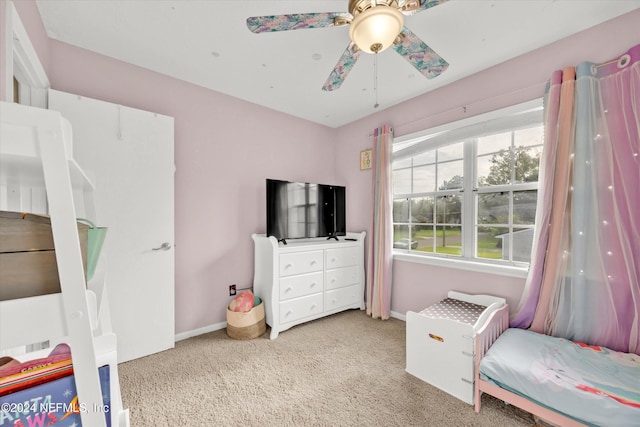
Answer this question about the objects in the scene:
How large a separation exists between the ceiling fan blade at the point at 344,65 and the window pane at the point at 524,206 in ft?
5.71

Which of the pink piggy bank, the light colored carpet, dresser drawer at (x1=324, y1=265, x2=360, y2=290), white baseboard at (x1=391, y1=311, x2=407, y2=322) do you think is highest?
dresser drawer at (x1=324, y1=265, x2=360, y2=290)

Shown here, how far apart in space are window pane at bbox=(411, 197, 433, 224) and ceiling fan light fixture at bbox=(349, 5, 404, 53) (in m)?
1.87

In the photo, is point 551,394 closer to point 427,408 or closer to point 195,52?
point 427,408

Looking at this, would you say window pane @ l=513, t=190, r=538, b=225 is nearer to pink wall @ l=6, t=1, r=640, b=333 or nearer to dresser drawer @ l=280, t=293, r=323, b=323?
pink wall @ l=6, t=1, r=640, b=333

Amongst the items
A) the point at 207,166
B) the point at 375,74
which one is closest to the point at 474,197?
the point at 375,74

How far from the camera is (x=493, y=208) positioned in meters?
2.29

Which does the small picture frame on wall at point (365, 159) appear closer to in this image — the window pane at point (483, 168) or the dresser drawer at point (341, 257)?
the dresser drawer at point (341, 257)

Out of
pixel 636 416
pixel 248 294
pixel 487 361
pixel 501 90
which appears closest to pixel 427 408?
pixel 487 361

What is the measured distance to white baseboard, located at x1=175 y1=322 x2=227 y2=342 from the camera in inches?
93.7

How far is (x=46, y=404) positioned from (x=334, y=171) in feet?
10.9

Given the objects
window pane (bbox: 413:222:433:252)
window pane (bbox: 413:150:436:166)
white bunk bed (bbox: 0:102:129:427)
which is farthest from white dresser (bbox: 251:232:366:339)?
white bunk bed (bbox: 0:102:129:427)

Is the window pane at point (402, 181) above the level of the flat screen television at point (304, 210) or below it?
above

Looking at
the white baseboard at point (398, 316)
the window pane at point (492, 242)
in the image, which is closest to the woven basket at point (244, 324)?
the white baseboard at point (398, 316)

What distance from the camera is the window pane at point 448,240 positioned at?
98.7 inches
